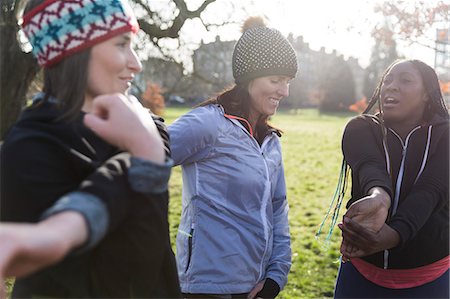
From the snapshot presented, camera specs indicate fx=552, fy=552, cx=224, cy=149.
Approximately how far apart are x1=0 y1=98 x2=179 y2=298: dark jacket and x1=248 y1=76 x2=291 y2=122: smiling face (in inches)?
49.7

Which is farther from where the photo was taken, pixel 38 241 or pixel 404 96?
pixel 404 96

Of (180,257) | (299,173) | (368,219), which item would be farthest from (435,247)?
(299,173)

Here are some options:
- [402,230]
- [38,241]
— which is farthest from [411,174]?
[38,241]

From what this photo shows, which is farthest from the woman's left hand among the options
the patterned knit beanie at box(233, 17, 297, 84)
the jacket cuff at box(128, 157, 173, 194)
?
the jacket cuff at box(128, 157, 173, 194)

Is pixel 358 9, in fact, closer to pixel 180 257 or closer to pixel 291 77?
pixel 291 77

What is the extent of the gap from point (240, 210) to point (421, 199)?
Result: 79 centimetres

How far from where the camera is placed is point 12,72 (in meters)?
8.04

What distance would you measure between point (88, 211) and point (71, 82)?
0.47 meters

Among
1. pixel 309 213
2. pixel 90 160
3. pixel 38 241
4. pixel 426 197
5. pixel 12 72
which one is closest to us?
pixel 38 241

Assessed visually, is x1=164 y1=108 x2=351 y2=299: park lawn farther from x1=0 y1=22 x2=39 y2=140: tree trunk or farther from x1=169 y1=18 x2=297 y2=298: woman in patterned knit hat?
x1=0 y1=22 x2=39 y2=140: tree trunk

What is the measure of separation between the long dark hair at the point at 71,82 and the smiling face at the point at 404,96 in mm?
1709

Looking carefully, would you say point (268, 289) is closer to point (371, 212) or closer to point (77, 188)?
point (371, 212)

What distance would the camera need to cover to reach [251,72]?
106 inches

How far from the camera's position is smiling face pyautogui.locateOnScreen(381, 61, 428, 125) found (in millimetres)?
2698
